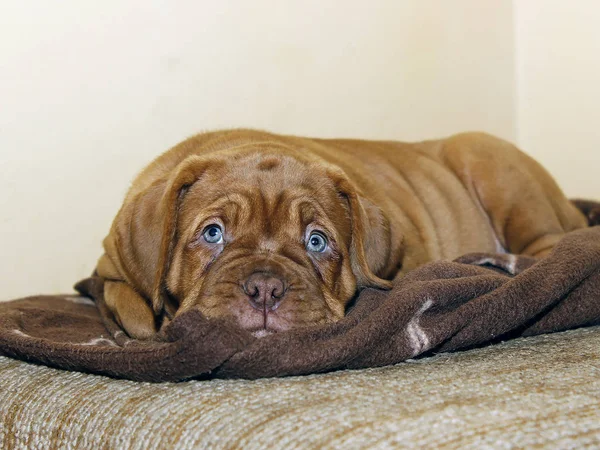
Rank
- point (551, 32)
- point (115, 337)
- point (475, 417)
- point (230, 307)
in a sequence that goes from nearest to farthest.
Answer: point (475, 417)
point (230, 307)
point (115, 337)
point (551, 32)

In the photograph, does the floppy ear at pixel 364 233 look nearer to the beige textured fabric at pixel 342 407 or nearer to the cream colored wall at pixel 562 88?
the beige textured fabric at pixel 342 407

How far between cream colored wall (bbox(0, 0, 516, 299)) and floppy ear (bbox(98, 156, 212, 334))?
1.09 m

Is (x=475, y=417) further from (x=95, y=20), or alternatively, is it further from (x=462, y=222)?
(x=95, y=20)

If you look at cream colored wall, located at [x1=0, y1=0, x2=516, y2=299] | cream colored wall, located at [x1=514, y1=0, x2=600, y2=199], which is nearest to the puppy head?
cream colored wall, located at [x1=0, y1=0, x2=516, y2=299]

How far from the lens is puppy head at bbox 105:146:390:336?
2.83 metres

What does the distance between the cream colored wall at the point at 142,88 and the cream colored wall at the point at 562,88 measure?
1.00 m

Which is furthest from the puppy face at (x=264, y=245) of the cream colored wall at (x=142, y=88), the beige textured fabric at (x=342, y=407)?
the cream colored wall at (x=142, y=88)

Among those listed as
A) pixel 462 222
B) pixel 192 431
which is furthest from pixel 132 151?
pixel 192 431

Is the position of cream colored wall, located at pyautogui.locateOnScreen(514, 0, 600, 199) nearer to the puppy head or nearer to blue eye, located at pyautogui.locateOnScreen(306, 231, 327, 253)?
the puppy head

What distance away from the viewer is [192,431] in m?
1.87

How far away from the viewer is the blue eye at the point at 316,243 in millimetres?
3037

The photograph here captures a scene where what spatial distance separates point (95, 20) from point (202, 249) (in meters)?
1.76

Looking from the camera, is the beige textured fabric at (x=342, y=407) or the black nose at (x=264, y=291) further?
the black nose at (x=264, y=291)

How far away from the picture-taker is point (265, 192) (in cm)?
299
